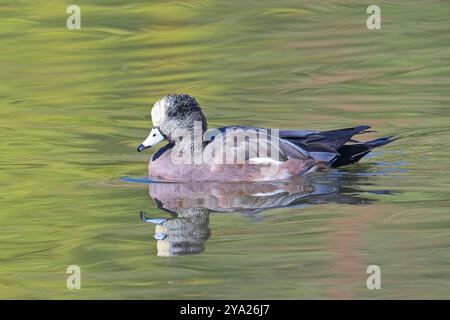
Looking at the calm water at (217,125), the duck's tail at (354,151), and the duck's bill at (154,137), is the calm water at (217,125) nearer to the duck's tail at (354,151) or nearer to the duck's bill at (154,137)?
the duck's tail at (354,151)

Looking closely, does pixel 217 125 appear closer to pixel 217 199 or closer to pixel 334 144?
pixel 334 144

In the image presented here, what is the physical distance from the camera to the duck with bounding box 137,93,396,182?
10586 millimetres

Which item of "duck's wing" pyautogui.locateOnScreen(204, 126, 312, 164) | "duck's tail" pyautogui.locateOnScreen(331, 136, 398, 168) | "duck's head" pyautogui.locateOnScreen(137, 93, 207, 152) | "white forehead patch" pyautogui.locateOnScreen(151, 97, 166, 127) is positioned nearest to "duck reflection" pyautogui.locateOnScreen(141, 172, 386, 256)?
"duck's wing" pyautogui.locateOnScreen(204, 126, 312, 164)

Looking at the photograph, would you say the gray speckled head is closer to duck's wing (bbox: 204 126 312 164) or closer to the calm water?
duck's wing (bbox: 204 126 312 164)

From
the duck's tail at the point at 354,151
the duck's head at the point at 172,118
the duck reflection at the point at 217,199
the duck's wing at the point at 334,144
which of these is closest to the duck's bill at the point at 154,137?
the duck's head at the point at 172,118

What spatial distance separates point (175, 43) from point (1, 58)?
2.21m

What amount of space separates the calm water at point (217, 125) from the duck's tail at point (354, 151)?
6.9 inches

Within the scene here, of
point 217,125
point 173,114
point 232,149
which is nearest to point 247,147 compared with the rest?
point 232,149

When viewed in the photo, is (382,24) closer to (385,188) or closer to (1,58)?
(1,58)

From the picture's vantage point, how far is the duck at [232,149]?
1059cm

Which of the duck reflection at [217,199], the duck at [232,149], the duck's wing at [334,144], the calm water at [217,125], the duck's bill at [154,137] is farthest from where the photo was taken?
the duck's wing at [334,144]

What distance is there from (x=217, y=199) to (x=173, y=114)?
3.71 ft

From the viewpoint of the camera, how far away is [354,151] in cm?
1113
